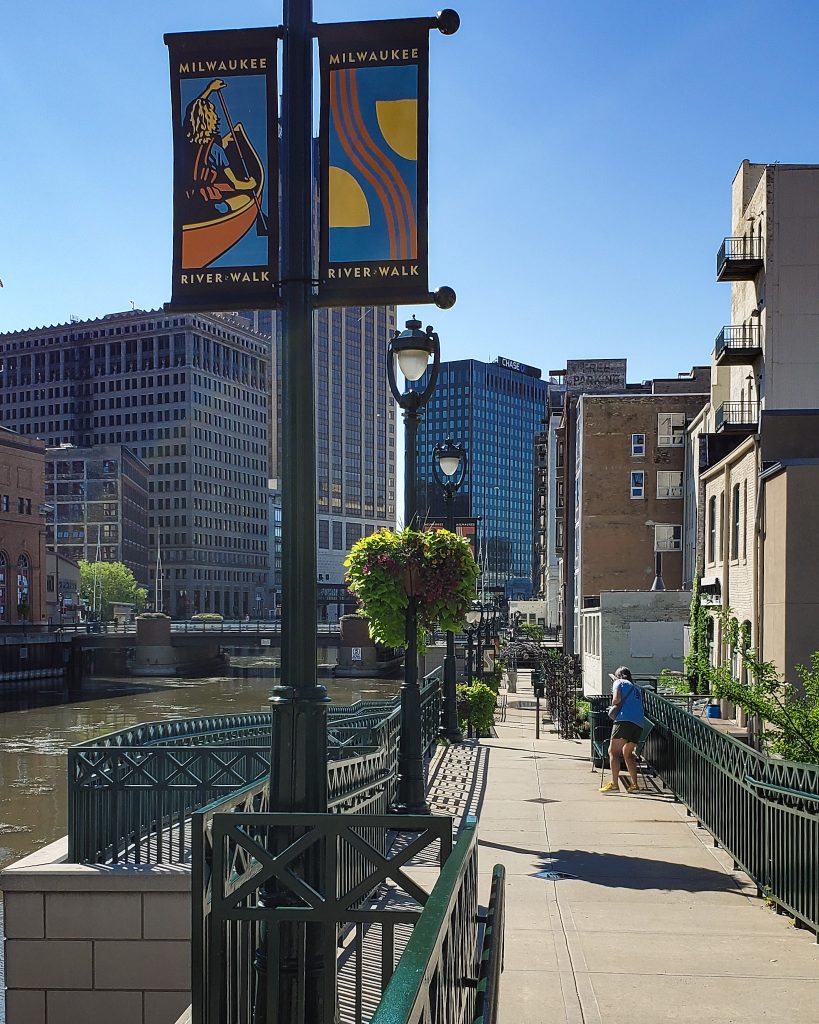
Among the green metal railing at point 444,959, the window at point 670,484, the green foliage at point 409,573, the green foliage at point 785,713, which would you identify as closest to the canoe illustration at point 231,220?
the green metal railing at point 444,959

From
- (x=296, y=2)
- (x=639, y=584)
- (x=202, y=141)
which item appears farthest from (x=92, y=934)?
(x=639, y=584)

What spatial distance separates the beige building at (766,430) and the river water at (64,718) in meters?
17.9

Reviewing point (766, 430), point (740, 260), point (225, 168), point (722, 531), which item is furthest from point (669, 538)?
point (225, 168)

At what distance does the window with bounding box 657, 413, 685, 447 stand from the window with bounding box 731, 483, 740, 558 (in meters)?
34.1

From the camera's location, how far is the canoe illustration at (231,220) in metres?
6.39

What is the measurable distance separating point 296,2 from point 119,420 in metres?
182

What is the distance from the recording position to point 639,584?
65625 mm

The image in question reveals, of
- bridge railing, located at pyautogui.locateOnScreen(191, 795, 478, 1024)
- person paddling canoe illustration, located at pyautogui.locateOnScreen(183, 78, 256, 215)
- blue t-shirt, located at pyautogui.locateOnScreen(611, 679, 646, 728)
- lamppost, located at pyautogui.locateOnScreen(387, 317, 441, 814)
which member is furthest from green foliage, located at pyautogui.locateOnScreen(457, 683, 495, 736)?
person paddling canoe illustration, located at pyautogui.locateOnScreen(183, 78, 256, 215)

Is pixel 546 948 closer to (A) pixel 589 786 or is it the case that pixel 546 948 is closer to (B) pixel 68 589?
(A) pixel 589 786

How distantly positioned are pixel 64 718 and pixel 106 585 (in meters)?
90.7

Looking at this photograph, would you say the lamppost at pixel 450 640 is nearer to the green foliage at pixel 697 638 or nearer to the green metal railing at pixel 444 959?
the green foliage at pixel 697 638

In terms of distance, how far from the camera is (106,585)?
146375 millimetres

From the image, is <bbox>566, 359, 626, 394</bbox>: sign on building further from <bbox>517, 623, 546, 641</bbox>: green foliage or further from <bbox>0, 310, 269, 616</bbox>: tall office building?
<bbox>0, 310, 269, 616</bbox>: tall office building

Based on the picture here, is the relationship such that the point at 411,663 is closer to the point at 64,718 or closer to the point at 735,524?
the point at 735,524
